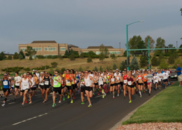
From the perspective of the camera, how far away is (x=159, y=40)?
349ft

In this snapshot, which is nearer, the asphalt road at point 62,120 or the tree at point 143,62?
the asphalt road at point 62,120

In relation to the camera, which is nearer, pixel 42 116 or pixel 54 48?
pixel 42 116

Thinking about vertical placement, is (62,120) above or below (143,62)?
below

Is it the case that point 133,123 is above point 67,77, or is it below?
below

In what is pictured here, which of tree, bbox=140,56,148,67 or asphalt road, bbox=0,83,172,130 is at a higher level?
tree, bbox=140,56,148,67

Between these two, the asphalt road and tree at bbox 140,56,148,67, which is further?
tree at bbox 140,56,148,67

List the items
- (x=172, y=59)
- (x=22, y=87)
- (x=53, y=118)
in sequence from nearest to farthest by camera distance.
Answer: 1. (x=53, y=118)
2. (x=22, y=87)
3. (x=172, y=59)

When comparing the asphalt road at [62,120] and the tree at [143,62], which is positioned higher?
the tree at [143,62]

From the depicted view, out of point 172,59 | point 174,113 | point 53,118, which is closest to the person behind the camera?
point 174,113

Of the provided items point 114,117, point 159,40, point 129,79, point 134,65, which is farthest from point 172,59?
point 114,117

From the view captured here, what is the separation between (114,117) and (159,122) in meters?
2.56

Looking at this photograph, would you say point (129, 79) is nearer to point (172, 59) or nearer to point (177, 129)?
point (177, 129)

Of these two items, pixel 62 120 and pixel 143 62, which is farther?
pixel 143 62

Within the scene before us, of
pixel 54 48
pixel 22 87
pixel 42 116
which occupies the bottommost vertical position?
pixel 42 116
